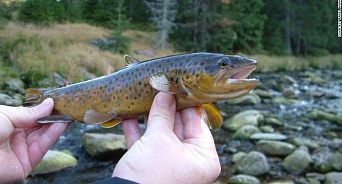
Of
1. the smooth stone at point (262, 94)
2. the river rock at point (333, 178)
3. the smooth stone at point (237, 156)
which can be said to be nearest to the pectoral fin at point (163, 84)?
the river rock at point (333, 178)

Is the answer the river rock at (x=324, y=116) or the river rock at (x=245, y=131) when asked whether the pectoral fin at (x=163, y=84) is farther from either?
the river rock at (x=324, y=116)

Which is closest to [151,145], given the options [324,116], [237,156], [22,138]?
[22,138]

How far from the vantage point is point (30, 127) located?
380cm

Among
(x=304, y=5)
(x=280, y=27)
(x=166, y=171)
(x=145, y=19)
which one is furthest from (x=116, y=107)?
(x=304, y=5)

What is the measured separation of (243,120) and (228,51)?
2538 centimetres

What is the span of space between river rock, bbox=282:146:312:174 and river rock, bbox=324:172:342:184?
0.74m

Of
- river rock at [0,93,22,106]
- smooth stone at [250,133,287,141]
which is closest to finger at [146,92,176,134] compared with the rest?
smooth stone at [250,133,287,141]

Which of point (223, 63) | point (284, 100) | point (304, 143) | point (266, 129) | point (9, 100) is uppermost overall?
point (223, 63)

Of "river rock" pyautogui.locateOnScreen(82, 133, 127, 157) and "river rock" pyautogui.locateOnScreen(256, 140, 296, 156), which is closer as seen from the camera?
"river rock" pyautogui.locateOnScreen(82, 133, 127, 157)

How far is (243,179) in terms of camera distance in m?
7.90

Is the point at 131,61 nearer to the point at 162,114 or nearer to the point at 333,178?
the point at 162,114

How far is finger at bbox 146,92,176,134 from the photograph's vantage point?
2.88 meters

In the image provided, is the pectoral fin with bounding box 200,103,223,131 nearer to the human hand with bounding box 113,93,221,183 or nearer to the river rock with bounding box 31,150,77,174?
the human hand with bounding box 113,93,221,183

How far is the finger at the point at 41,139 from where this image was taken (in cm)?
382
